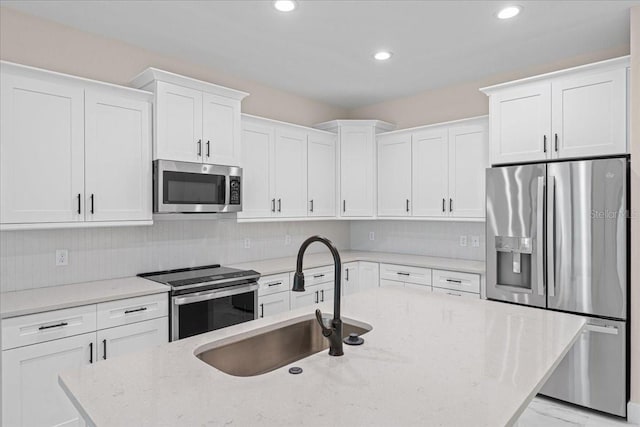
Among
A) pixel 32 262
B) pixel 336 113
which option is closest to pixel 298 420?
pixel 32 262

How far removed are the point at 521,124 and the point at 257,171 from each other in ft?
7.70

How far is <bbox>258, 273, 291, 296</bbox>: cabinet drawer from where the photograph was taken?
345 centimetres

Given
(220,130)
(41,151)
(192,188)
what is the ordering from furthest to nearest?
(220,130) → (192,188) → (41,151)

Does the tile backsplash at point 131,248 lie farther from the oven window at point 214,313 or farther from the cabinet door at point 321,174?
the oven window at point 214,313

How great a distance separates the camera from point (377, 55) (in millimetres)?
3408

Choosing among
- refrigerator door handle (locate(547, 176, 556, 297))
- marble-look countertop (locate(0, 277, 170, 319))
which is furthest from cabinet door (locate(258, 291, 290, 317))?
refrigerator door handle (locate(547, 176, 556, 297))

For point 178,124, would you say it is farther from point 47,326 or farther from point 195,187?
point 47,326

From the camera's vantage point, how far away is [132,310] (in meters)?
2.60

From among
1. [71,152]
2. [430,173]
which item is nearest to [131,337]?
[71,152]

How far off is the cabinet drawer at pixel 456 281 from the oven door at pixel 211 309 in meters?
1.73

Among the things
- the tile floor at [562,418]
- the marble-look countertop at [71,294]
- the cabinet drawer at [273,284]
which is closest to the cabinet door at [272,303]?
the cabinet drawer at [273,284]

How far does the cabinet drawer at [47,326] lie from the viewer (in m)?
2.14

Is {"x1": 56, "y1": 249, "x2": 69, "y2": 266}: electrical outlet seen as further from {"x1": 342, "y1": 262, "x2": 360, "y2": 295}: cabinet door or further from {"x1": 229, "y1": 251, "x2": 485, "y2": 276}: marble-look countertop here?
{"x1": 342, "y1": 262, "x2": 360, "y2": 295}: cabinet door

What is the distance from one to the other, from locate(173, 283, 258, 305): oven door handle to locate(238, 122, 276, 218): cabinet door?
743mm
